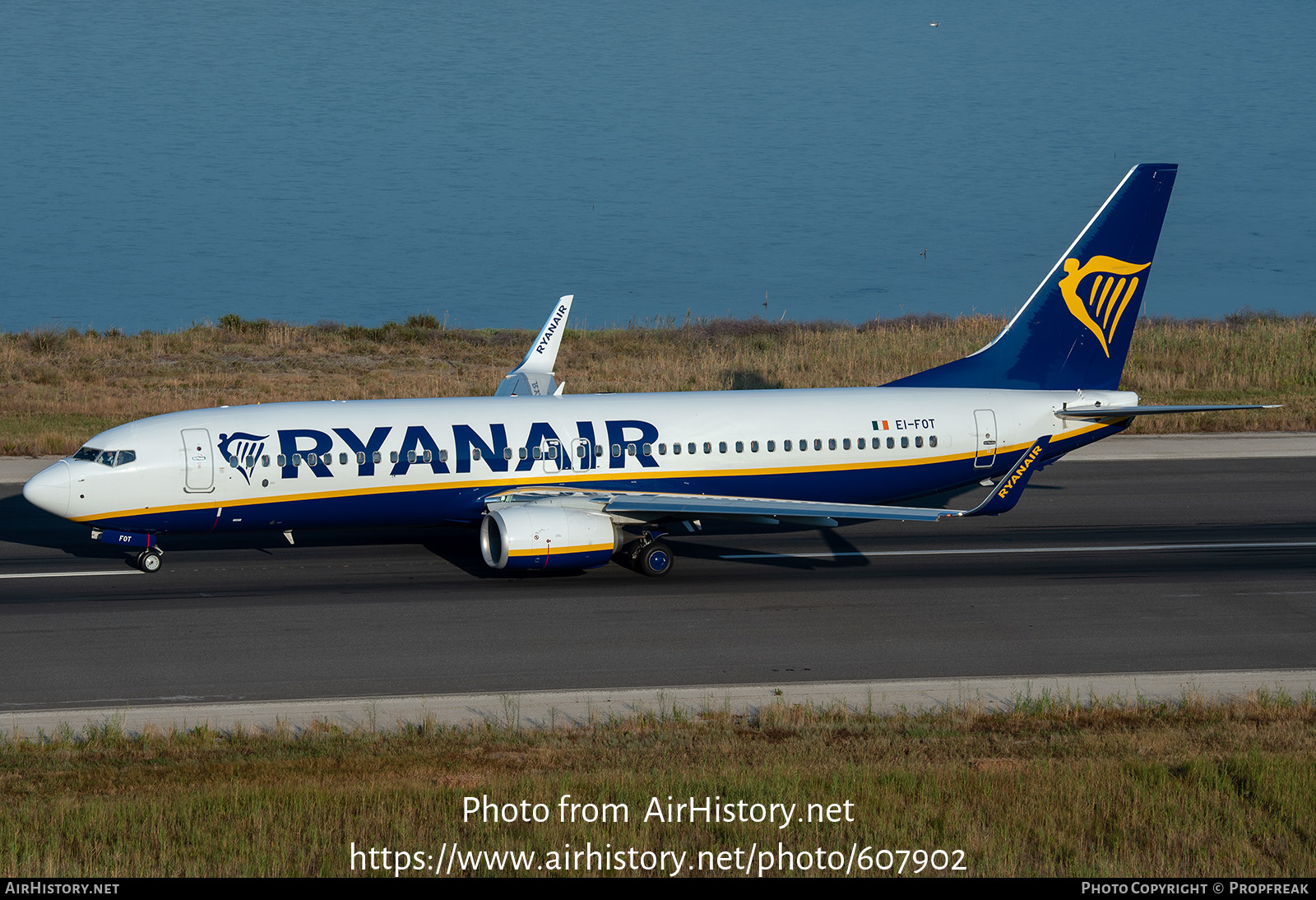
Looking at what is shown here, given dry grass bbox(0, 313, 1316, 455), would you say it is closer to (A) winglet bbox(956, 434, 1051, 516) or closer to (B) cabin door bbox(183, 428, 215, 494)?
(B) cabin door bbox(183, 428, 215, 494)

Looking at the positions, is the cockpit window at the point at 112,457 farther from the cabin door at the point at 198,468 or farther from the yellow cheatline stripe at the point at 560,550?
the yellow cheatline stripe at the point at 560,550

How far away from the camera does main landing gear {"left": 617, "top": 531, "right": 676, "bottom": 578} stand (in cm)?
2920

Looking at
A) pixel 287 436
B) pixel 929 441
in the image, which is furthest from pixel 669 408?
pixel 287 436

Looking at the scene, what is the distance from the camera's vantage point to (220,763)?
1738 centimetres

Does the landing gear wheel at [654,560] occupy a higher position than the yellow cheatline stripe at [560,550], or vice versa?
the yellow cheatline stripe at [560,550]

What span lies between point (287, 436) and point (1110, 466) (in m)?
26.4

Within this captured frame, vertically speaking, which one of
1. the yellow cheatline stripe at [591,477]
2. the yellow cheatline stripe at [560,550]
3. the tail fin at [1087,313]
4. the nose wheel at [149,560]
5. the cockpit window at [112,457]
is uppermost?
the tail fin at [1087,313]

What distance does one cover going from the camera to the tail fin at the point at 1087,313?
33.8 meters

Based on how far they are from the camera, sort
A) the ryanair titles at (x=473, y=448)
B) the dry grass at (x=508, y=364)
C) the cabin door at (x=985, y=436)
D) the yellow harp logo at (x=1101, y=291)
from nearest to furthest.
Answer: the ryanair titles at (x=473, y=448)
the cabin door at (x=985, y=436)
the yellow harp logo at (x=1101, y=291)
the dry grass at (x=508, y=364)

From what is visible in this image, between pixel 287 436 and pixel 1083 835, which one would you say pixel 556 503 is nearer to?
pixel 287 436

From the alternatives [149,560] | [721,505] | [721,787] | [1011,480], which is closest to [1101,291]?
[1011,480]

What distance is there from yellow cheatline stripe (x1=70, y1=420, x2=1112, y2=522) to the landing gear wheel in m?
1.91

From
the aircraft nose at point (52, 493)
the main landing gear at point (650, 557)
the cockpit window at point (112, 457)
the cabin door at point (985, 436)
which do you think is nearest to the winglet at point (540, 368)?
the main landing gear at point (650, 557)

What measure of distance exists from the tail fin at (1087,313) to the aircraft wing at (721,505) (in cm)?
532
